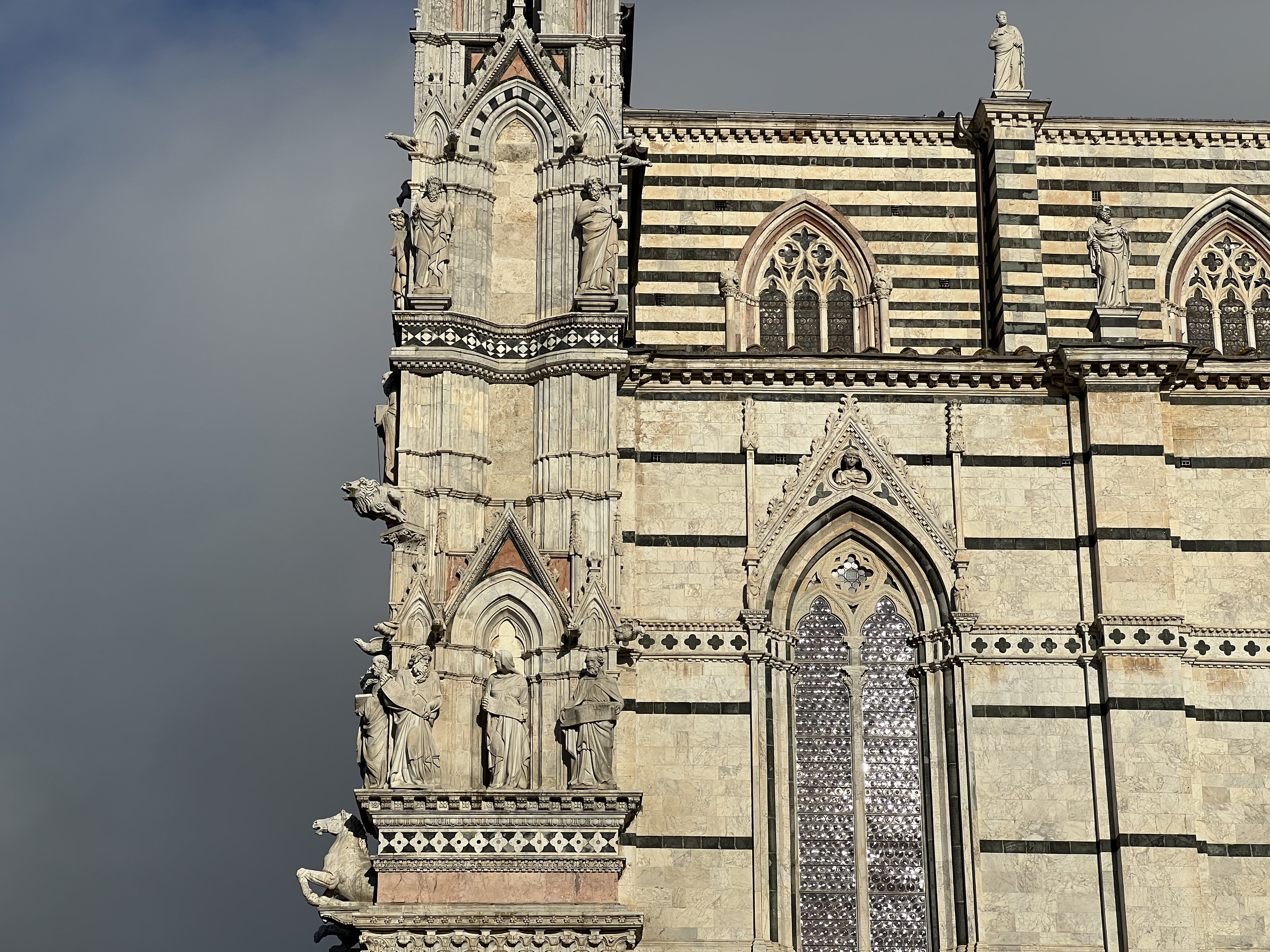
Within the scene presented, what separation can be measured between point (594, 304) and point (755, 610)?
3.55 meters

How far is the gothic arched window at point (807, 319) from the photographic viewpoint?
25547 millimetres

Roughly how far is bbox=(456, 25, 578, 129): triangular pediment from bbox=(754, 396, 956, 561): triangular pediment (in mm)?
4388

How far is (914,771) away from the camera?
20.5m

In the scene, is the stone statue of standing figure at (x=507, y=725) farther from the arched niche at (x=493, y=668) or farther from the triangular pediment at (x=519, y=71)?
the triangular pediment at (x=519, y=71)

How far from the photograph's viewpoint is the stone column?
2483 cm

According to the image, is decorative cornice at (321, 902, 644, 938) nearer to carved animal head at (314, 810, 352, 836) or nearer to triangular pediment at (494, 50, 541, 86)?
carved animal head at (314, 810, 352, 836)

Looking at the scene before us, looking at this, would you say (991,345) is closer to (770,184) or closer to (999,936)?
(770,184)

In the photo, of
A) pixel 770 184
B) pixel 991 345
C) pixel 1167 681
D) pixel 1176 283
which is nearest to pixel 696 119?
pixel 770 184

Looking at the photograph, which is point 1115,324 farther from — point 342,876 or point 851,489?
point 342,876

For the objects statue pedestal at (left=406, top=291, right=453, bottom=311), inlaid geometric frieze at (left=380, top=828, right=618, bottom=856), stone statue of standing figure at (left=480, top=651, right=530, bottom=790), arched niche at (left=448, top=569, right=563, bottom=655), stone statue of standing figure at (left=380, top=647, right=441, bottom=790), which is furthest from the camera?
statue pedestal at (left=406, top=291, right=453, bottom=311)

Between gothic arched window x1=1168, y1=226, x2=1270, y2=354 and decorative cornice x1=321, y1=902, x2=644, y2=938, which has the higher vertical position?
gothic arched window x1=1168, y1=226, x2=1270, y2=354

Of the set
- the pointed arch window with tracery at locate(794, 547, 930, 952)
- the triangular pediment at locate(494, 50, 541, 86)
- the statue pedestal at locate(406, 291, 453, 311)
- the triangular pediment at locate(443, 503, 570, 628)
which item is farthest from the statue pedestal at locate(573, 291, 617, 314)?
the pointed arch window with tracery at locate(794, 547, 930, 952)

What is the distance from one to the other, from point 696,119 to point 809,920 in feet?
36.5

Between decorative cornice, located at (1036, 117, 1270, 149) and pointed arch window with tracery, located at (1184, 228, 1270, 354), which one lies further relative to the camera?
decorative cornice, located at (1036, 117, 1270, 149)
